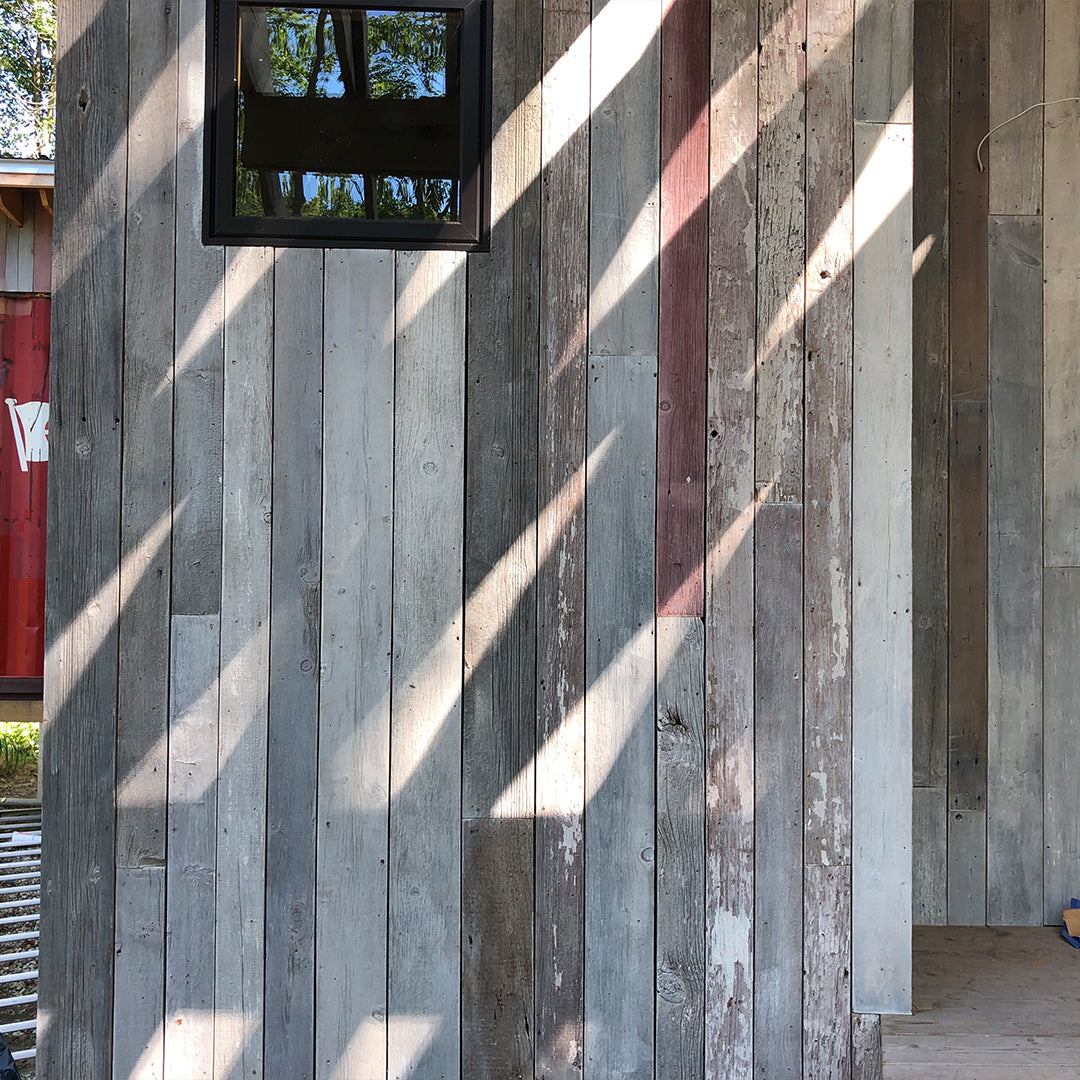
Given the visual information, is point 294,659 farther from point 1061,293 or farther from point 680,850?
point 1061,293

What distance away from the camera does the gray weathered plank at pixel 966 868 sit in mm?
2047

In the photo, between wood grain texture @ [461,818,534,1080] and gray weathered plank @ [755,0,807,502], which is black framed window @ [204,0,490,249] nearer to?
gray weathered plank @ [755,0,807,502]

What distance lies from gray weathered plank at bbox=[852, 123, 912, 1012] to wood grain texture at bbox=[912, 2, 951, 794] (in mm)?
502

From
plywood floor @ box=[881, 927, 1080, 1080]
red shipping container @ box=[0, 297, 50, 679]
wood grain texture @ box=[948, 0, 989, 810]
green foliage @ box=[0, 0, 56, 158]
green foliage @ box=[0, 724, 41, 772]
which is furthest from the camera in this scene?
green foliage @ box=[0, 724, 41, 772]

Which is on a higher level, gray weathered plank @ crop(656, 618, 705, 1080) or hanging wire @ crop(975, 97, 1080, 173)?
hanging wire @ crop(975, 97, 1080, 173)

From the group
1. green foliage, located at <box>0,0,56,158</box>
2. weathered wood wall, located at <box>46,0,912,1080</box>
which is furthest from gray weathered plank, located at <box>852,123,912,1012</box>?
green foliage, located at <box>0,0,56,158</box>

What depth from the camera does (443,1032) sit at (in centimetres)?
155

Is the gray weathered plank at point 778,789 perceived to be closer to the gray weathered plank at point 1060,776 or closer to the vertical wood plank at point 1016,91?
the gray weathered plank at point 1060,776

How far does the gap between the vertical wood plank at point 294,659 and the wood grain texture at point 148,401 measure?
9.0 inches

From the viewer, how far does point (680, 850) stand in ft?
5.21

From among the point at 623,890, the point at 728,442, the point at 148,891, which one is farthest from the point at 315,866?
the point at 728,442

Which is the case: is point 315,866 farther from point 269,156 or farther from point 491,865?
point 269,156

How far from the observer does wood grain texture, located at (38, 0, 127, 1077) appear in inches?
60.5

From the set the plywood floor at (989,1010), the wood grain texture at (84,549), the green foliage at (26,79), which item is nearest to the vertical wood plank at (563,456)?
the plywood floor at (989,1010)
